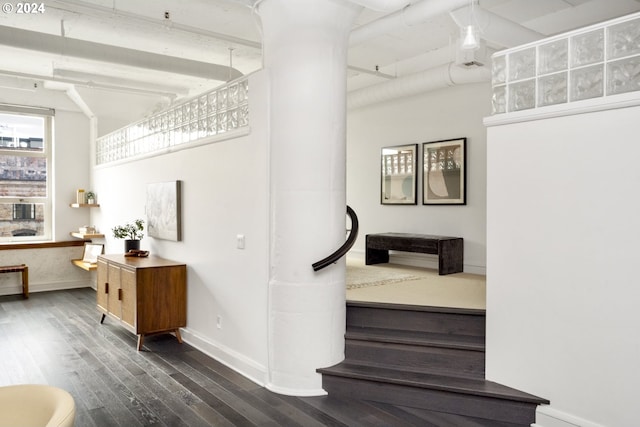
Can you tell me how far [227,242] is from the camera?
455cm

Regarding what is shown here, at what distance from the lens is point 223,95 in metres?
4.62

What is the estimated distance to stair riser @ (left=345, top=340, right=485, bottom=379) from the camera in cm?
357

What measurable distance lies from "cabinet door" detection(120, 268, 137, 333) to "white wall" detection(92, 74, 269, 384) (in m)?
0.55

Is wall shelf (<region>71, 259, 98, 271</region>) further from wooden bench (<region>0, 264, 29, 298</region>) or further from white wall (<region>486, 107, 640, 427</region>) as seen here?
white wall (<region>486, 107, 640, 427</region>)

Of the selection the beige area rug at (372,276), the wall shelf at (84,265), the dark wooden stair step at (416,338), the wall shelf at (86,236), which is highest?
Result: the wall shelf at (86,236)

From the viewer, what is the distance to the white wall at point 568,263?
9.06 feet

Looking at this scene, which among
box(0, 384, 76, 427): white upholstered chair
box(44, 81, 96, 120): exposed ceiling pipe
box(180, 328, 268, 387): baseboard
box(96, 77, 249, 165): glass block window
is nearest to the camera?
box(0, 384, 76, 427): white upholstered chair

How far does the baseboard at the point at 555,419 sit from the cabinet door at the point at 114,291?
427cm

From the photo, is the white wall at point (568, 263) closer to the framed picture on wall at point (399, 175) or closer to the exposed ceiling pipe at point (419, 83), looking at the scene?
the exposed ceiling pipe at point (419, 83)

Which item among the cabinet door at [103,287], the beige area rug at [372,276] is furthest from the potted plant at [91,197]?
the beige area rug at [372,276]

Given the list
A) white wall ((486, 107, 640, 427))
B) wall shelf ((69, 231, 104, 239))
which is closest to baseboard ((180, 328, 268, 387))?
white wall ((486, 107, 640, 427))

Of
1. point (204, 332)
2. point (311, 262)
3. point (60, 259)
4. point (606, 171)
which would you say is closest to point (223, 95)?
point (311, 262)

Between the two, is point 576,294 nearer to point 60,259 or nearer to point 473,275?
point 473,275

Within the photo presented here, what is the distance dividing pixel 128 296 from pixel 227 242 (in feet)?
4.73
